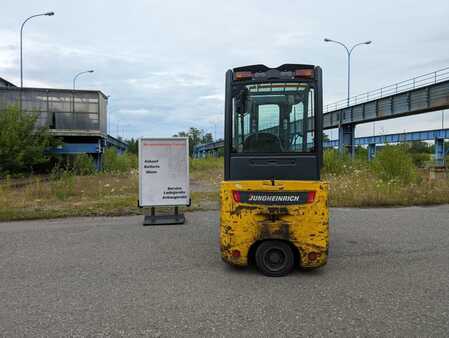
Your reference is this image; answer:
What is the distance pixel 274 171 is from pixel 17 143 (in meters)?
27.0

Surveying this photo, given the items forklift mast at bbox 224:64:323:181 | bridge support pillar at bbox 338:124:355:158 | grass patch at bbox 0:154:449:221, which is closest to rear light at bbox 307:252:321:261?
forklift mast at bbox 224:64:323:181

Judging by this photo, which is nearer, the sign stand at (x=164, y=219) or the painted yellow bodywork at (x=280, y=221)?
the painted yellow bodywork at (x=280, y=221)

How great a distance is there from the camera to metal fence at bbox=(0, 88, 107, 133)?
3956 cm

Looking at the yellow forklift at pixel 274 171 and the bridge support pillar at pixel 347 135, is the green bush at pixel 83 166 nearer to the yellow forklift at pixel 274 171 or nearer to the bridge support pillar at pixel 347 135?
the yellow forklift at pixel 274 171

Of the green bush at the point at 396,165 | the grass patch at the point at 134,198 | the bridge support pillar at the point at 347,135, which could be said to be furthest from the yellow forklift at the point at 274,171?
the bridge support pillar at the point at 347,135

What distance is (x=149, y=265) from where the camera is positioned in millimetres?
5156

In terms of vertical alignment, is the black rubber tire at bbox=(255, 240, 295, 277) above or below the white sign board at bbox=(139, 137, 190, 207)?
below

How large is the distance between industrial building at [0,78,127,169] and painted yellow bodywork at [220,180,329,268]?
120 ft

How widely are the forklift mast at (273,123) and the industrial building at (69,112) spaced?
36349mm

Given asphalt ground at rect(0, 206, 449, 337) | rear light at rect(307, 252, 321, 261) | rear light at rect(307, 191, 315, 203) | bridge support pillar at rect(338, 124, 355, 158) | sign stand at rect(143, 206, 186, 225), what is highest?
bridge support pillar at rect(338, 124, 355, 158)

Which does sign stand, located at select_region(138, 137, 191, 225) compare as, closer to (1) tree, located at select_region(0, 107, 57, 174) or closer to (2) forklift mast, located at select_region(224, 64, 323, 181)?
(2) forklift mast, located at select_region(224, 64, 323, 181)

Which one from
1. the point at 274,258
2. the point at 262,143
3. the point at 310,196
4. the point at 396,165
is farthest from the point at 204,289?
the point at 396,165

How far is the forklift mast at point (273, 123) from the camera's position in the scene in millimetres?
4785

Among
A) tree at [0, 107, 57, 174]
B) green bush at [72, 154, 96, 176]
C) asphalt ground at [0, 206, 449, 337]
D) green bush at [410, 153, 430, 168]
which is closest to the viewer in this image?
asphalt ground at [0, 206, 449, 337]
